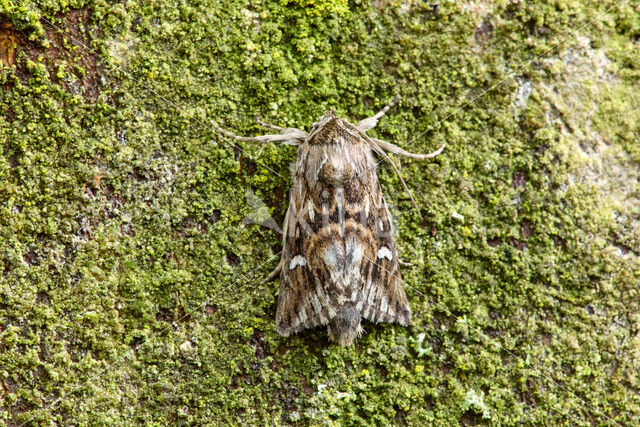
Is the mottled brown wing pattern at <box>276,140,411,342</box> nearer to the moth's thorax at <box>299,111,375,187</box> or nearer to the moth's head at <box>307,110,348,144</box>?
the moth's thorax at <box>299,111,375,187</box>

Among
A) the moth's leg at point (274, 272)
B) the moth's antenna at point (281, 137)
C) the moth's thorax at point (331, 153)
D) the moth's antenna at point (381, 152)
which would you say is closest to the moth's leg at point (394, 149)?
the moth's antenna at point (381, 152)

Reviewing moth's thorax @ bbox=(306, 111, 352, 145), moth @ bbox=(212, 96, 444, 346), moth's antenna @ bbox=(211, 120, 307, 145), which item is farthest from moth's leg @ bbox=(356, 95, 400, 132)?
moth's antenna @ bbox=(211, 120, 307, 145)

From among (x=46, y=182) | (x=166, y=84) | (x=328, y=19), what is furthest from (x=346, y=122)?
(x=46, y=182)

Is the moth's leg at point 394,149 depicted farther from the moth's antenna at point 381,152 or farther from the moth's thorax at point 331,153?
the moth's thorax at point 331,153

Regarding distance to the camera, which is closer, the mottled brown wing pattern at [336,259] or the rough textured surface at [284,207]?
the rough textured surface at [284,207]

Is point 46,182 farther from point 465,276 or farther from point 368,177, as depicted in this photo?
point 465,276

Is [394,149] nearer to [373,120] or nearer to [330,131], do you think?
[373,120]

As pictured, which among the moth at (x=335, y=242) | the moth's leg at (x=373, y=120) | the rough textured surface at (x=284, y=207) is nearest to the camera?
the rough textured surface at (x=284, y=207)
